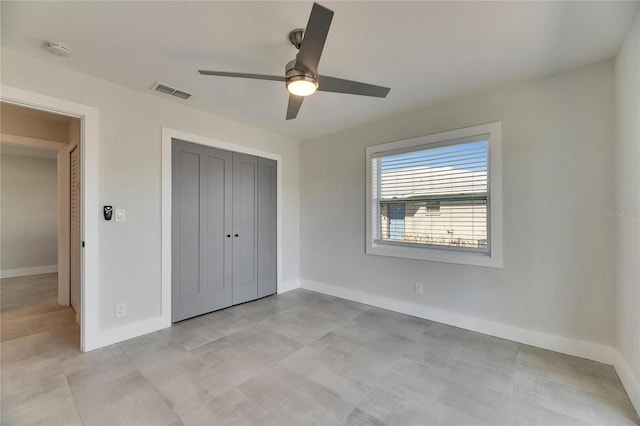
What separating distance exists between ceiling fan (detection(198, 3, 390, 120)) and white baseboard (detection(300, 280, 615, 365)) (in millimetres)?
2457

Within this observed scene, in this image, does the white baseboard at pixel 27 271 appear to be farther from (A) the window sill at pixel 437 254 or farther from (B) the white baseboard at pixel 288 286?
(A) the window sill at pixel 437 254

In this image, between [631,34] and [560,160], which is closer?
[631,34]

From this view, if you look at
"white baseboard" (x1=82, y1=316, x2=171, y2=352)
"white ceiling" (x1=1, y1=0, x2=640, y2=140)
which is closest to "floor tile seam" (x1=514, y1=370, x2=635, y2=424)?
"white ceiling" (x1=1, y1=0, x2=640, y2=140)

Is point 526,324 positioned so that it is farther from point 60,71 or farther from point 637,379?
point 60,71

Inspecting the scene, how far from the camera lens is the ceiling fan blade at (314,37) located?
1.32 metres

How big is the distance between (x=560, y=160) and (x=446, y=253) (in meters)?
1.33

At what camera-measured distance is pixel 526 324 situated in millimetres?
2572

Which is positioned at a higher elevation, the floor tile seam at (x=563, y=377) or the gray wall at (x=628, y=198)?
the gray wall at (x=628, y=198)

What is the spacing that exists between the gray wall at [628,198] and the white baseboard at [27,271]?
879cm

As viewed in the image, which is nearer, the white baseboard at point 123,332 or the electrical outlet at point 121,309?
the white baseboard at point 123,332

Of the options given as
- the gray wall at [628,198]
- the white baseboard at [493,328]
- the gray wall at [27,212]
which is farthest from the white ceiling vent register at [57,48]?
the gray wall at [27,212]

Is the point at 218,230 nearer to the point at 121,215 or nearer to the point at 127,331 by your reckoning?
the point at 121,215

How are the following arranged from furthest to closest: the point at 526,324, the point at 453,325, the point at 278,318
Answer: the point at 278,318 < the point at 453,325 < the point at 526,324

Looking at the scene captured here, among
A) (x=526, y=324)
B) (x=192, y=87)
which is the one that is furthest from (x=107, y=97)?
(x=526, y=324)
